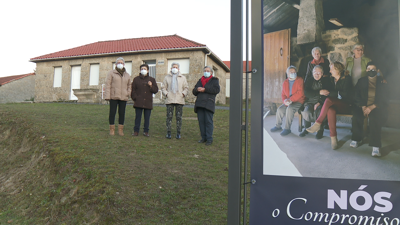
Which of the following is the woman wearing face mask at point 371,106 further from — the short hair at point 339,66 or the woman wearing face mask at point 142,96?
the woman wearing face mask at point 142,96

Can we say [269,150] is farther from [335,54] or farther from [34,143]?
[34,143]

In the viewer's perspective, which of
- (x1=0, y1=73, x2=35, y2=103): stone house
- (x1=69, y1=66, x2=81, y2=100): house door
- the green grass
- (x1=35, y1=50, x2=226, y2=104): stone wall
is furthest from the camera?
(x1=0, y1=73, x2=35, y2=103): stone house

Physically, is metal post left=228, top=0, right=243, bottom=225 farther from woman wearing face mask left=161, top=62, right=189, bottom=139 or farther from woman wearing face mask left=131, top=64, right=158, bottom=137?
woman wearing face mask left=131, top=64, right=158, bottom=137

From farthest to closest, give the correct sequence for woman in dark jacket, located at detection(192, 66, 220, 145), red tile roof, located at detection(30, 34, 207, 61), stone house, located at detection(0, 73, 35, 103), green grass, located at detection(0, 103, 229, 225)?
stone house, located at detection(0, 73, 35, 103), red tile roof, located at detection(30, 34, 207, 61), woman in dark jacket, located at detection(192, 66, 220, 145), green grass, located at detection(0, 103, 229, 225)

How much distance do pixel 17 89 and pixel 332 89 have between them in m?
44.1

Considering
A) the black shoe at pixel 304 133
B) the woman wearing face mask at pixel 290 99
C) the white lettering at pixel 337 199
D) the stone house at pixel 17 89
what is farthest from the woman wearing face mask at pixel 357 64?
the stone house at pixel 17 89

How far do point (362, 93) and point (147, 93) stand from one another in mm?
6357

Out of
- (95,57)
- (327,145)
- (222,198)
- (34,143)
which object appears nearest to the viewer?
(327,145)

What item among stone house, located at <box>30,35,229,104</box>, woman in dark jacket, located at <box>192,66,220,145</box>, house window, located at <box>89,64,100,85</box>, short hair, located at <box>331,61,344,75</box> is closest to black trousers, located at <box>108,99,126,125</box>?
Answer: woman in dark jacket, located at <box>192,66,220,145</box>

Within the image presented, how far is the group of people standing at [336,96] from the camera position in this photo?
5.78 feet

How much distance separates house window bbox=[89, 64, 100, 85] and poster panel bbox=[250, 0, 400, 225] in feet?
81.5

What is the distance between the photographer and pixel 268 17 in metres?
2.00

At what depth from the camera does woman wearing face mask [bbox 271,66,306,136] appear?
1.92 m

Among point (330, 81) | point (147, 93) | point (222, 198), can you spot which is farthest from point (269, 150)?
point (147, 93)
